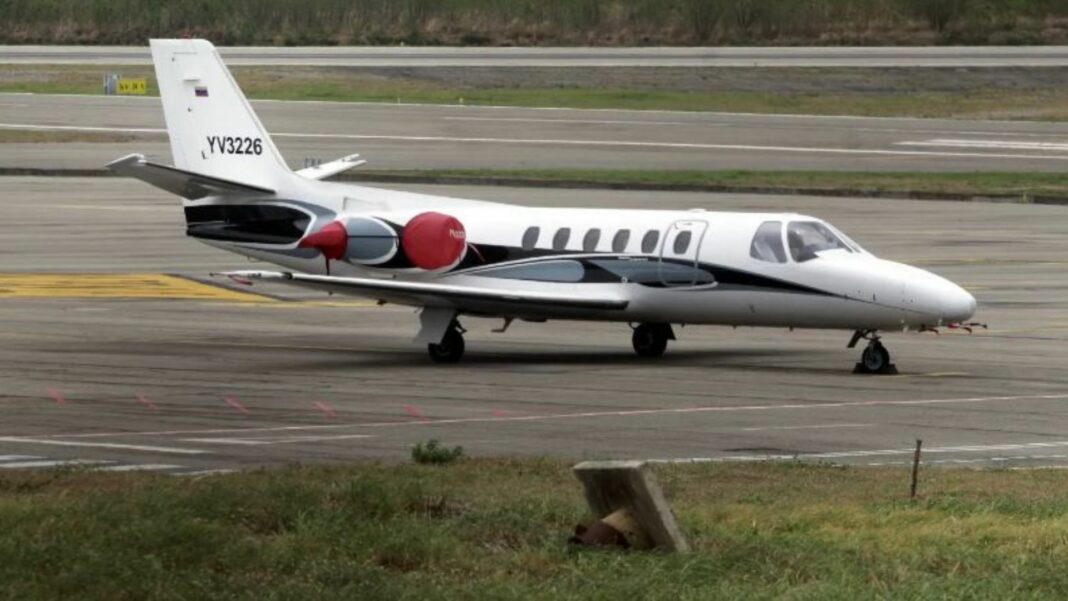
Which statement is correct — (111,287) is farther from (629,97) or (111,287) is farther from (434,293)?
(629,97)

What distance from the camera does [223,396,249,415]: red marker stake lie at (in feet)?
93.9

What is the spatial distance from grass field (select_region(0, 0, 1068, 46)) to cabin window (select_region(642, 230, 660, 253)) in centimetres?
8997

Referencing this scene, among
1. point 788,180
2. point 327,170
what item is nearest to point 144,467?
point 327,170

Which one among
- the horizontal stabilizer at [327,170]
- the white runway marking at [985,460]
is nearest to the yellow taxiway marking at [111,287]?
the horizontal stabilizer at [327,170]

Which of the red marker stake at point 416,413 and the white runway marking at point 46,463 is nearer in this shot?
the white runway marking at point 46,463

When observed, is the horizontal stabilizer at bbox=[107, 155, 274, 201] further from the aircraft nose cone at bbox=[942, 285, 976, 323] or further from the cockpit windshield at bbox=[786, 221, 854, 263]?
the aircraft nose cone at bbox=[942, 285, 976, 323]

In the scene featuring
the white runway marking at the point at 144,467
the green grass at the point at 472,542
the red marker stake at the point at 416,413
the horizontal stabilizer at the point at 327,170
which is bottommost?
the red marker stake at the point at 416,413

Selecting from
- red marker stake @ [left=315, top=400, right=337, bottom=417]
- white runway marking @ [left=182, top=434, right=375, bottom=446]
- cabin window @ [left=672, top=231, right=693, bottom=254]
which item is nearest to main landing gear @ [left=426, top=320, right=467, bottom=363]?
cabin window @ [left=672, top=231, right=693, bottom=254]

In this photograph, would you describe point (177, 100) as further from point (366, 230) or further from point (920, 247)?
point (920, 247)

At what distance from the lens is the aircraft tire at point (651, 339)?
3584 centimetres

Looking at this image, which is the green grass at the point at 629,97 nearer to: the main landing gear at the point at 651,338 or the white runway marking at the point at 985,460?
the main landing gear at the point at 651,338

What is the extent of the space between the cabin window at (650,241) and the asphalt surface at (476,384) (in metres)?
1.79

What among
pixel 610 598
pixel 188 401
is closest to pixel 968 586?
pixel 610 598

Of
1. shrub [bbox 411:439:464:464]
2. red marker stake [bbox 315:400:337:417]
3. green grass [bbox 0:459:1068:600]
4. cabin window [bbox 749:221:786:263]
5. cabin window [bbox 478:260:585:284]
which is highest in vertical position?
green grass [bbox 0:459:1068:600]
